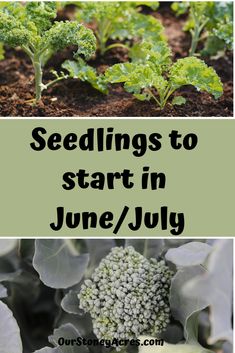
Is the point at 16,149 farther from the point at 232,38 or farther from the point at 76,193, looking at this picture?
the point at 232,38

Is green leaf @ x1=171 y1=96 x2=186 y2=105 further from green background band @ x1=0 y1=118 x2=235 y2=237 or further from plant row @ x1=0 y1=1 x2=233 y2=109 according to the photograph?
green background band @ x1=0 y1=118 x2=235 y2=237

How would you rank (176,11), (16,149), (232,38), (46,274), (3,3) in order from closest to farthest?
1. (16,149)
2. (46,274)
3. (3,3)
4. (232,38)
5. (176,11)

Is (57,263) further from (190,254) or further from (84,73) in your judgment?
(84,73)

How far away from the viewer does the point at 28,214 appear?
1.30m

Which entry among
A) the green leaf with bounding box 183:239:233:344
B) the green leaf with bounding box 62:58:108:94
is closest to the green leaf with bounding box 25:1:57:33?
the green leaf with bounding box 62:58:108:94

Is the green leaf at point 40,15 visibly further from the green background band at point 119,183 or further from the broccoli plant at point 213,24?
the broccoli plant at point 213,24

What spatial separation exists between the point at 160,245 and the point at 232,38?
0.54m

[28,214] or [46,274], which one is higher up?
[28,214]

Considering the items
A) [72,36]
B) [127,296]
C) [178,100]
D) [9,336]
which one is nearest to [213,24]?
[178,100]

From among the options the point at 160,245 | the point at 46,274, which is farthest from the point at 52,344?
the point at 160,245

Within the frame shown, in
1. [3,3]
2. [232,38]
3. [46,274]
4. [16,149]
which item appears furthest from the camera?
[232,38]

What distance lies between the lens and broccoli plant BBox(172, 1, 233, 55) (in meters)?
1.70

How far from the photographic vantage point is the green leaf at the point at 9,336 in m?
1.26

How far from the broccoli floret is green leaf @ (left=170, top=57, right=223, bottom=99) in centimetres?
34
